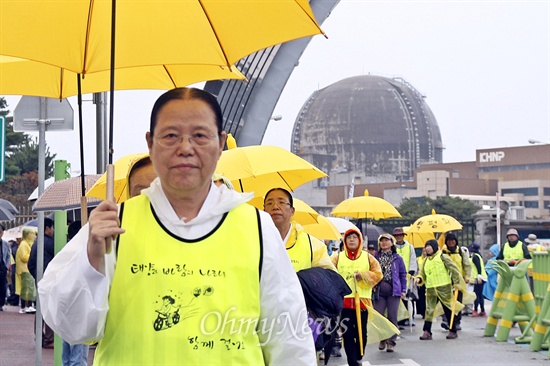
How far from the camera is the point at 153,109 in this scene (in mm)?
3262

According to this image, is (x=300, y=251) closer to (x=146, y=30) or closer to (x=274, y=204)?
(x=274, y=204)

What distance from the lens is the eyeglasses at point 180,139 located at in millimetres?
3125

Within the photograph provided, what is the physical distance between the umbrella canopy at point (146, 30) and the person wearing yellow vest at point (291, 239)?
2349 millimetres

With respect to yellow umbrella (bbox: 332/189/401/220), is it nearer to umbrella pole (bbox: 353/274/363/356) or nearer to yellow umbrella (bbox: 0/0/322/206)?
umbrella pole (bbox: 353/274/363/356)

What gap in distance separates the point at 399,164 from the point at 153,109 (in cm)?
14402

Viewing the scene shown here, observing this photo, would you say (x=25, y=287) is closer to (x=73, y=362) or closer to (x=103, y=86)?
(x=73, y=362)

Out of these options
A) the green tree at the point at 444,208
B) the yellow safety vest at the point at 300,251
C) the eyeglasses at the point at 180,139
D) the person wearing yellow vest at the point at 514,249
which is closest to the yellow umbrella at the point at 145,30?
the eyeglasses at the point at 180,139

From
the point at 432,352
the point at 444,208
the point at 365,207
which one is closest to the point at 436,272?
the point at 365,207

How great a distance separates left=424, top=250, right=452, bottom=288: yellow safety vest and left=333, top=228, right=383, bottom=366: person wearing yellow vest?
455 centimetres

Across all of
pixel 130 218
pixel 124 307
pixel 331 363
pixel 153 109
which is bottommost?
pixel 331 363

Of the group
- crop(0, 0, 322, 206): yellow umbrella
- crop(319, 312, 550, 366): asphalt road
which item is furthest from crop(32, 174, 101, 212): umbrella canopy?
crop(0, 0, 322, 206): yellow umbrella

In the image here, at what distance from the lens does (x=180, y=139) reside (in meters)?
3.13

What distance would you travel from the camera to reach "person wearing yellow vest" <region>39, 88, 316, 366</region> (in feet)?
9.59

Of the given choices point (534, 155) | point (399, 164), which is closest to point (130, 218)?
point (534, 155)
